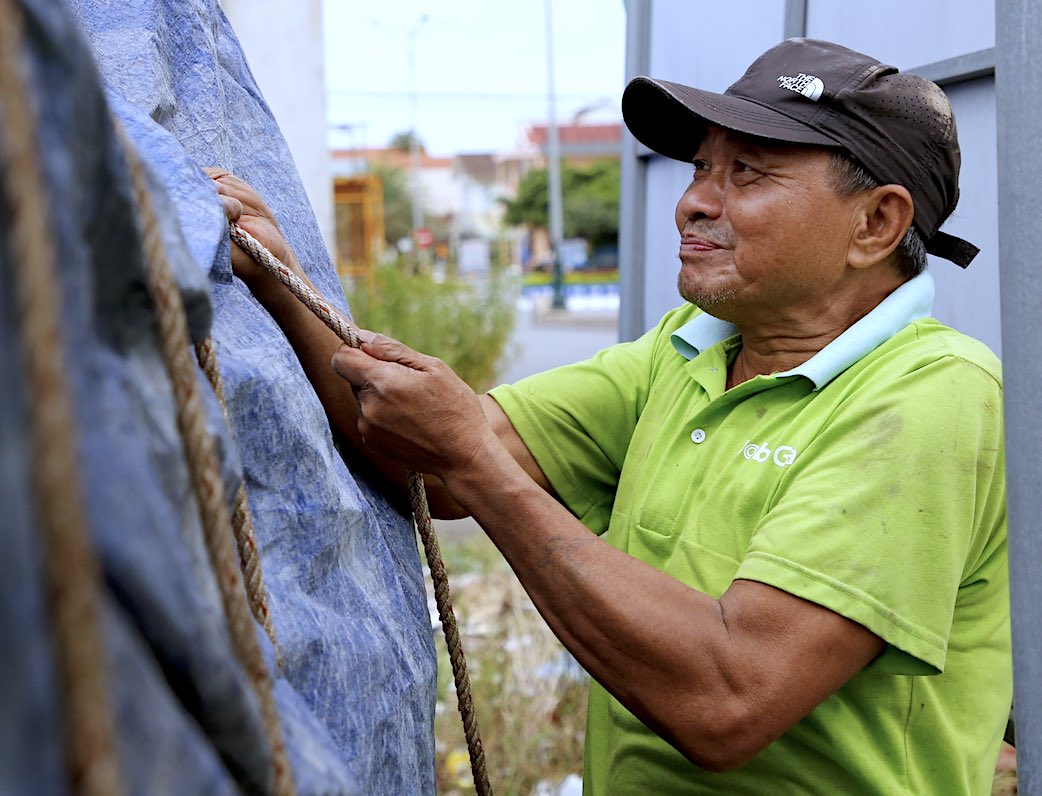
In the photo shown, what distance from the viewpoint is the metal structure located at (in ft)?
4.26

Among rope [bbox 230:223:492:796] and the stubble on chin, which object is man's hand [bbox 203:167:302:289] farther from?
the stubble on chin

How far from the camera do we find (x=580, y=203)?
42.3m

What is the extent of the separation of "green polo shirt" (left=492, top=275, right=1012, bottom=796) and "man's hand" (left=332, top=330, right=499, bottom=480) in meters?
0.41

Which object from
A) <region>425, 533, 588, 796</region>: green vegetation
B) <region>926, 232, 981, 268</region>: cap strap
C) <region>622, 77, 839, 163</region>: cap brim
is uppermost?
<region>622, 77, 839, 163</region>: cap brim

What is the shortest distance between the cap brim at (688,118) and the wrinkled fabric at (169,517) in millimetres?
837

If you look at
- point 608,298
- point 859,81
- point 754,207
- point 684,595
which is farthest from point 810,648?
point 608,298

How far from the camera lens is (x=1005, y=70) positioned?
4.31 ft

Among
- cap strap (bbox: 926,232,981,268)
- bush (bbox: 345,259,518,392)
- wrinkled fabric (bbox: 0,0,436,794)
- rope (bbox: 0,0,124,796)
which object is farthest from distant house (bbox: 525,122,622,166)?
rope (bbox: 0,0,124,796)

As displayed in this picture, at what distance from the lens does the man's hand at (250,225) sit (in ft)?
5.23

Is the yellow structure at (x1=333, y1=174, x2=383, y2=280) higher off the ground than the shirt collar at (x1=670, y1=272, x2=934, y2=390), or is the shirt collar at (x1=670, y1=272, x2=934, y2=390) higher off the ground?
the shirt collar at (x1=670, y1=272, x2=934, y2=390)

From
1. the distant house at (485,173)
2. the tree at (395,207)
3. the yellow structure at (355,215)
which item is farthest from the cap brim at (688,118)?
the tree at (395,207)

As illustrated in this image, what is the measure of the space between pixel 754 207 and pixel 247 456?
3.22 feet

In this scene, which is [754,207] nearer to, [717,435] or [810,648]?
[717,435]

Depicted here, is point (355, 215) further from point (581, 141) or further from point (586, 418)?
point (581, 141)
